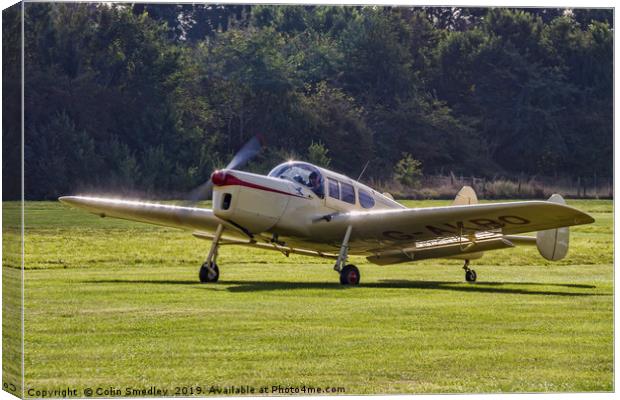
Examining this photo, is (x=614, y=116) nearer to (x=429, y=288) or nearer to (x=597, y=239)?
(x=597, y=239)

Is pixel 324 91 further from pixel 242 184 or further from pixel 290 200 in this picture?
pixel 290 200

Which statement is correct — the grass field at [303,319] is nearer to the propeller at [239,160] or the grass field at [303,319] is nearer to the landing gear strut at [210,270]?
the landing gear strut at [210,270]

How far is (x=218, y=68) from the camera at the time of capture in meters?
15.1

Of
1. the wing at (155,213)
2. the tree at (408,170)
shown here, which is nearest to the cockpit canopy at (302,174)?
the wing at (155,213)

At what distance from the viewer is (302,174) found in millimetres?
17875

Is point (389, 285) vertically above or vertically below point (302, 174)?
below

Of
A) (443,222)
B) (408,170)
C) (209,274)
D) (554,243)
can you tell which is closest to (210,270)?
(209,274)

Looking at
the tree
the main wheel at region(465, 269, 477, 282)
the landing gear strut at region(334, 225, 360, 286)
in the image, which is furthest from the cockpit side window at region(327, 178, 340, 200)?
the tree

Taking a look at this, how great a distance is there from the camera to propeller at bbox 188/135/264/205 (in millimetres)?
15547

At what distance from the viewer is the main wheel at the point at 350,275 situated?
1784cm

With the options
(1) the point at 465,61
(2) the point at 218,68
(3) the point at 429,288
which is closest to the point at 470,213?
(3) the point at 429,288

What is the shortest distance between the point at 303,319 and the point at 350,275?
3.75 m

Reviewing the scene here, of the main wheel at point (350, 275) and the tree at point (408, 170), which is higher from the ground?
the tree at point (408, 170)

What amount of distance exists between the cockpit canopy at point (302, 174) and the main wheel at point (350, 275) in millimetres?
1204
